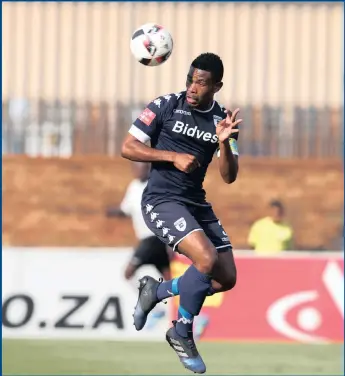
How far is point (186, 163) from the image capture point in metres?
9.23

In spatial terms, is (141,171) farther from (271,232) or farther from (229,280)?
(229,280)

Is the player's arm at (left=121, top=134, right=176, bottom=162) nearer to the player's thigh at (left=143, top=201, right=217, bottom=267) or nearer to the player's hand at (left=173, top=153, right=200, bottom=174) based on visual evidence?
the player's hand at (left=173, top=153, right=200, bottom=174)

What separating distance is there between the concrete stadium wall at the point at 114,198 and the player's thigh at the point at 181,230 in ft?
36.4

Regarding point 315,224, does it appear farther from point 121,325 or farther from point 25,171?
point 121,325

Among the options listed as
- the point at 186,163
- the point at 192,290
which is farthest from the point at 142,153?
the point at 192,290

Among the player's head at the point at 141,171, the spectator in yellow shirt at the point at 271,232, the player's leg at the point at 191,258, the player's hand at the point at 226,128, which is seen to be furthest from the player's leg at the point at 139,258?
the player's hand at the point at 226,128

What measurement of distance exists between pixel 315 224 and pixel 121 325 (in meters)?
6.72

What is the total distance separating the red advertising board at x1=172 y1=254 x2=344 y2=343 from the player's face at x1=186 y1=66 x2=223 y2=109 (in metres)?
6.23

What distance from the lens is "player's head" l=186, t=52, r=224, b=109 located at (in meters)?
9.52

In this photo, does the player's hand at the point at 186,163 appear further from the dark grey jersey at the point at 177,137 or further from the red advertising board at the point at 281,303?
the red advertising board at the point at 281,303

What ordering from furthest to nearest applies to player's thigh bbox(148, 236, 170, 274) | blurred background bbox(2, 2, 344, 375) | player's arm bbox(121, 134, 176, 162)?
blurred background bbox(2, 2, 344, 375) < player's thigh bbox(148, 236, 170, 274) < player's arm bbox(121, 134, 176, 162)

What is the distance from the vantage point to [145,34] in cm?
977

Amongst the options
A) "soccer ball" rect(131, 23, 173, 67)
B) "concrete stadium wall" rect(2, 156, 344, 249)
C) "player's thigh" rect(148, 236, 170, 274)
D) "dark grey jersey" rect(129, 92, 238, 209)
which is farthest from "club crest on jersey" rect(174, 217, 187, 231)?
"concrete stadium wall" rect(2, 156, 344, 249)

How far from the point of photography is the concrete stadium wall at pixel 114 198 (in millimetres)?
21188
